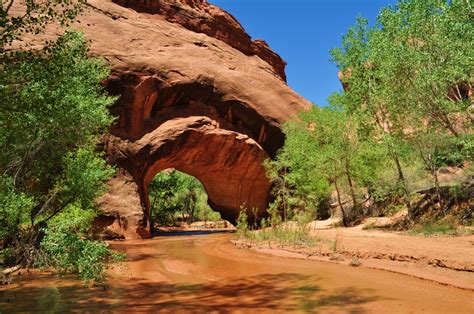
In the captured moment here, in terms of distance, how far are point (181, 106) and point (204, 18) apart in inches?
376

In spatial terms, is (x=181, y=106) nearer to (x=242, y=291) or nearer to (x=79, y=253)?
(x=79, y=253)

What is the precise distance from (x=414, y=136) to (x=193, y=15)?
19.2 metres

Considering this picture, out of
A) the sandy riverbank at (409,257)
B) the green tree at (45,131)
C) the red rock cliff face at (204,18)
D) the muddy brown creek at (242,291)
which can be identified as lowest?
the muddy brown creek at (242,291)

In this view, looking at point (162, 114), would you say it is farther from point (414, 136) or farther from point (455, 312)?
point (455, 312)

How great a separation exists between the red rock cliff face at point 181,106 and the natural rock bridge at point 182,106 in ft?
0.20

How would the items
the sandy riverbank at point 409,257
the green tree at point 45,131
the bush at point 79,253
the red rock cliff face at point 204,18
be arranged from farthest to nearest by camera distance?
1. the red rock cliff face at point 204,18
2. the sandy riverbank at point 409,257
3. the green tree at point 45,131
4. the bush at point 79,253

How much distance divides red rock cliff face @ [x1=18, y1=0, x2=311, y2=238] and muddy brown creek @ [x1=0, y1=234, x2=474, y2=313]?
13352 millimetres

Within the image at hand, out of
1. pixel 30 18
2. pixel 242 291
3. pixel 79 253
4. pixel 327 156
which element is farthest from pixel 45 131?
pixel 327 156

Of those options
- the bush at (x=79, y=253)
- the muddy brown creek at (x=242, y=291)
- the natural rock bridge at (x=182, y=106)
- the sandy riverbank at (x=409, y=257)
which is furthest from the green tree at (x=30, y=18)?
the natural rock bridge at (x=182, y=106)

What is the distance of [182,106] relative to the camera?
24.6m

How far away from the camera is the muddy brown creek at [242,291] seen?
Result: 543 cm

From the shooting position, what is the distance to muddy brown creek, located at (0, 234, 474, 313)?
5434 mm

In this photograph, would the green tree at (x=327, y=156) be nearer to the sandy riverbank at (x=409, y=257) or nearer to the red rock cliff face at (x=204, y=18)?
the sandy riverbank at (x=409, y=257)

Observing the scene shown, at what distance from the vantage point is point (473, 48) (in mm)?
12930
